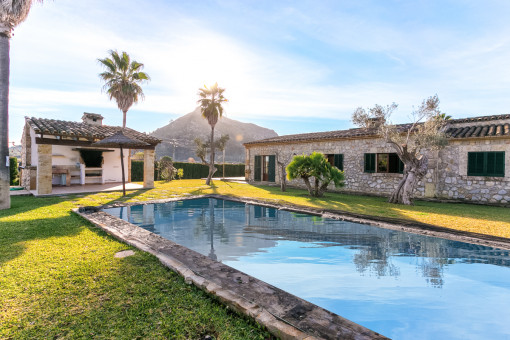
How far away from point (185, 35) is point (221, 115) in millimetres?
11131

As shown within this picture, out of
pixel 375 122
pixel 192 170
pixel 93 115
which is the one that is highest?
pixel 93 115

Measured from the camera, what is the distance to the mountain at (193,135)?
8194 cm

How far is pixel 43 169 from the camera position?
38.7ft

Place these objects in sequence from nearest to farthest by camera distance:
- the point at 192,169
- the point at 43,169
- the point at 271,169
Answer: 1. the point at 43,169
2. the point at 271,169
3. the point at 192,169

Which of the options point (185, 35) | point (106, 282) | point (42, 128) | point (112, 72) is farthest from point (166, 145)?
point (106, 282)

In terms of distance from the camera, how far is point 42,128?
38.3ft

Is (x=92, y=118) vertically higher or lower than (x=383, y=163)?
higher

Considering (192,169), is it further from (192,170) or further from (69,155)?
(69,155)

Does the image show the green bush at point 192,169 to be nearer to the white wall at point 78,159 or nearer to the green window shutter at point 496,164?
the white wall at point 78,159

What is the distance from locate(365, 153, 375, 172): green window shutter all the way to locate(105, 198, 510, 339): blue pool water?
815 cm

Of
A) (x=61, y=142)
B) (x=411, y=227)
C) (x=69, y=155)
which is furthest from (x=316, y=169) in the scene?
(x=69, y=155)

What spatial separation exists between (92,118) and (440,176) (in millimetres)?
22129

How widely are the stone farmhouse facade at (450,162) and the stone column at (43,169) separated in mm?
14291

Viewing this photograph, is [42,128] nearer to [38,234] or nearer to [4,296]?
[38,234]
